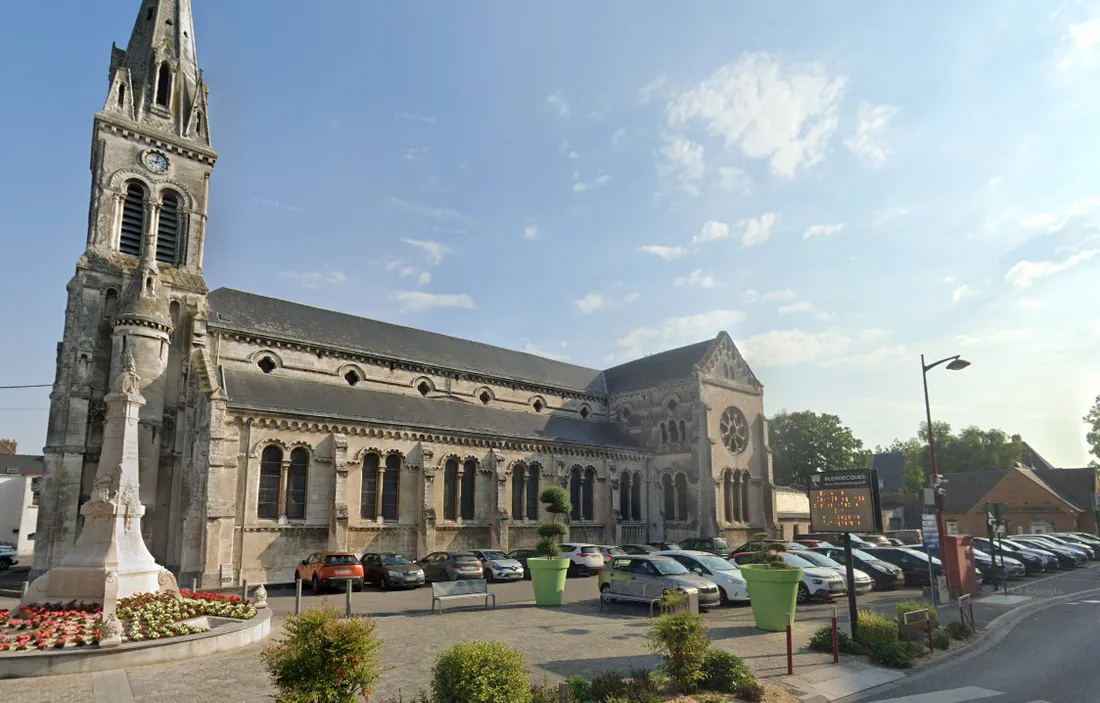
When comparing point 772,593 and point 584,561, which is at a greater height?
point 772,593

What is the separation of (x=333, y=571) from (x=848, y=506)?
17.5 meters

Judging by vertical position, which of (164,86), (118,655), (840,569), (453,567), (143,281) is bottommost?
(453,567)

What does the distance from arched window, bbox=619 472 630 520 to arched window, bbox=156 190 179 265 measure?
28003 mm

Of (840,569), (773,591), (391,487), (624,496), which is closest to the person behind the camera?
(773,591)

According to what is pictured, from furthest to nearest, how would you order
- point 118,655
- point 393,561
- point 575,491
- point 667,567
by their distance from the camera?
point 575,491, point 393,561, point 667,567, point 118,655

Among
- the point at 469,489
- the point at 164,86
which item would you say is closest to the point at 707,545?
the point at 469,489

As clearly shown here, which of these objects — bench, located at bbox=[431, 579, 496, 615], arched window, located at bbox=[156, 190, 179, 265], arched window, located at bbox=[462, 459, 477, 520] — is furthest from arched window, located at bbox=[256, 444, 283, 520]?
bench, located at bbox=[431, 579, 496, 615]

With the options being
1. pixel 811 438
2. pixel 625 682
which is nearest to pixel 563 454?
pixel 625 682

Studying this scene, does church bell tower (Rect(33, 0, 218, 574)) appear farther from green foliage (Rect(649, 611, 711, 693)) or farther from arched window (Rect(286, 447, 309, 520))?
green foliage (Rect(649, 611, 711, 693))

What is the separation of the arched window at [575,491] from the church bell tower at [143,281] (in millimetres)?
20328

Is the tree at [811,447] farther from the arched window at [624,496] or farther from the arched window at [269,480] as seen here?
the arched window at [269,480]

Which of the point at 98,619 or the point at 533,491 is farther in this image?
the point at 533,491

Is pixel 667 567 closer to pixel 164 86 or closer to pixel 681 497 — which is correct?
pixel 681 497

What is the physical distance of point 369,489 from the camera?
29656 mm
